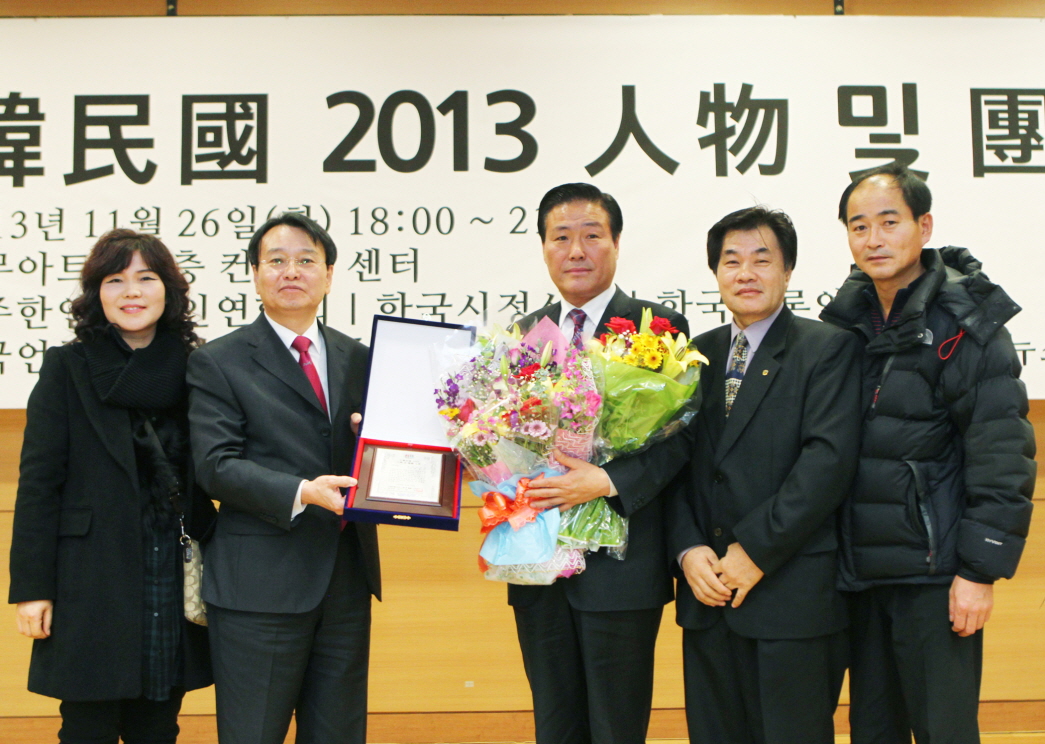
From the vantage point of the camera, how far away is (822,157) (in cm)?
302

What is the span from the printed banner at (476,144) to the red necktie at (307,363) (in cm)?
102

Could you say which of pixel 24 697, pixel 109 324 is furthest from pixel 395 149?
pixel 24 697

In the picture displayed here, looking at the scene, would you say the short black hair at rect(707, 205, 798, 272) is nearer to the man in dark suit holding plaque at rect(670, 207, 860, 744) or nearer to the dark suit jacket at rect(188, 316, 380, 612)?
the man in dark suit holding plaque at rect(670, 207, 860, 744)

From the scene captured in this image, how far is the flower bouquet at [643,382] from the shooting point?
5.62ft

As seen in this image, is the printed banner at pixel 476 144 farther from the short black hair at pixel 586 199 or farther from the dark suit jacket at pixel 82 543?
the dark suit jacket at pixel 82 543

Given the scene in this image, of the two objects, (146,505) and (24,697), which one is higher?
(146,505)

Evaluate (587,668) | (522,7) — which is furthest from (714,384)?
(522,7)

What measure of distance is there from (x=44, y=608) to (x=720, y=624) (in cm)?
165

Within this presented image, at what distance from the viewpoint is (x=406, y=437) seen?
1833mm

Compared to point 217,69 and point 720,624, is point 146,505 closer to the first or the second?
point 720,624

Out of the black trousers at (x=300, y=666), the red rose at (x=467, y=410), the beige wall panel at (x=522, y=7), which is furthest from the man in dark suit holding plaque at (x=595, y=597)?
the beige wall panel at (x=522, y=7)

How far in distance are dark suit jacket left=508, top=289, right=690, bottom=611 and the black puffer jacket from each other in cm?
43

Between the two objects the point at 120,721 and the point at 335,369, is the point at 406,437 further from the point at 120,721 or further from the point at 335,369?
the point at 120,721

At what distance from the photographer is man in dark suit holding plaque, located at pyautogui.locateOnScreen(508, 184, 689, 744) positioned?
1.81m
